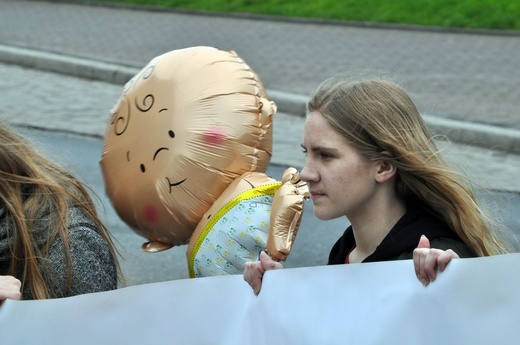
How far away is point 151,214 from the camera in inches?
137

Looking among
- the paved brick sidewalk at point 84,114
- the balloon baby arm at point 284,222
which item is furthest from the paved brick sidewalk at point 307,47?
the balloon baby arm at point 284,222

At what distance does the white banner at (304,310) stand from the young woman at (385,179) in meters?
0.39

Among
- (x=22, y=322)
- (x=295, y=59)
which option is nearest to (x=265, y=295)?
(x=22, y=322)

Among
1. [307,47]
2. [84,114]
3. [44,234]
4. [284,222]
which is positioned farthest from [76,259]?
[307,47]

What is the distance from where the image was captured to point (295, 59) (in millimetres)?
11609

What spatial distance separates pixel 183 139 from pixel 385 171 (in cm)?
95

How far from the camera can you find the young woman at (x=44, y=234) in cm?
277

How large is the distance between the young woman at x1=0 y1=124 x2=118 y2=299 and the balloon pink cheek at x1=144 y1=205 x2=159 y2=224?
52 centimetres

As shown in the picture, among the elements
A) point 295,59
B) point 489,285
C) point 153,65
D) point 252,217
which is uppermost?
point 489,285

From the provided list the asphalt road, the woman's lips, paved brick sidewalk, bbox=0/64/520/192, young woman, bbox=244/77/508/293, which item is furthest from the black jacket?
paved brick sidewalk, bbox=0/64/520/192

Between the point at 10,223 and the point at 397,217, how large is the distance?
0.96 metres

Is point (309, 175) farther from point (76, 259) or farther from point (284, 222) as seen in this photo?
point (76, 259)

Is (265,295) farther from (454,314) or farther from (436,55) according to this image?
(436,55)

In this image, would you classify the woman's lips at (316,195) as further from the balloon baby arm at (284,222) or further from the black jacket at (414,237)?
the balloon baby arm at (284,222)
